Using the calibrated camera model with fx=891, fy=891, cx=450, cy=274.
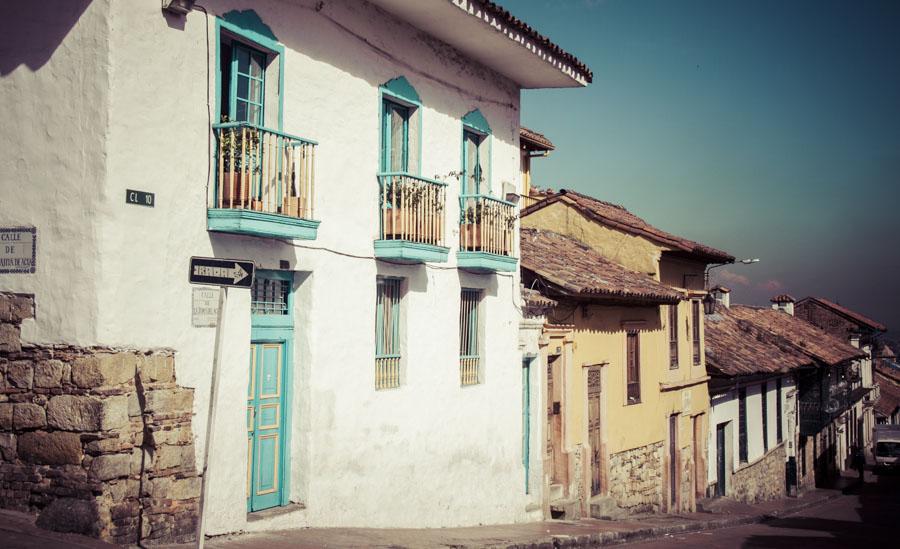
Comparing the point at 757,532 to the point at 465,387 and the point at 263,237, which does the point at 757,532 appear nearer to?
the point at 465,387

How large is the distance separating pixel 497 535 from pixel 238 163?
637cm

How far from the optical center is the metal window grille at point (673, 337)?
2154 cm

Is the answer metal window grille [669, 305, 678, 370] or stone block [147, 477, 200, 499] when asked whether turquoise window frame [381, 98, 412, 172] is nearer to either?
stone block [147, 477, 200, 499]

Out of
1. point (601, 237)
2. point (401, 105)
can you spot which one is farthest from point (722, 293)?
point (401, 105)

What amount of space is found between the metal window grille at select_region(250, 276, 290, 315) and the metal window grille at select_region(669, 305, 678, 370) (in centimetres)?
1370

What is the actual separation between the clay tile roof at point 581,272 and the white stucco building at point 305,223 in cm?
149

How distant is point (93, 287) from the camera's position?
7.42m

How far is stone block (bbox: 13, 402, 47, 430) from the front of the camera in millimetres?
7555

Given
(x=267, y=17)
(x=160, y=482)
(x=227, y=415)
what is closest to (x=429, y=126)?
(x=267, y=17)

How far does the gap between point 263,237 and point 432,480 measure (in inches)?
188

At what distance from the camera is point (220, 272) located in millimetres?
6957

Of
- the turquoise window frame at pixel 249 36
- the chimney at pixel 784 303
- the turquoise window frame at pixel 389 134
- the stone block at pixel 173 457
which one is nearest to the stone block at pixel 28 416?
A: the stone block at pixel 173 457

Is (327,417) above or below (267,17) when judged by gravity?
below

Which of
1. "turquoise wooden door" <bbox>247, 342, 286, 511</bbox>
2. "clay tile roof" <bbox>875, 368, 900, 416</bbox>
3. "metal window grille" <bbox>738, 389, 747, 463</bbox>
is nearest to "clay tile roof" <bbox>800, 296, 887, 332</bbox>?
"clay tile roof" <bbox>875, 368, 900, 416</bbox>
